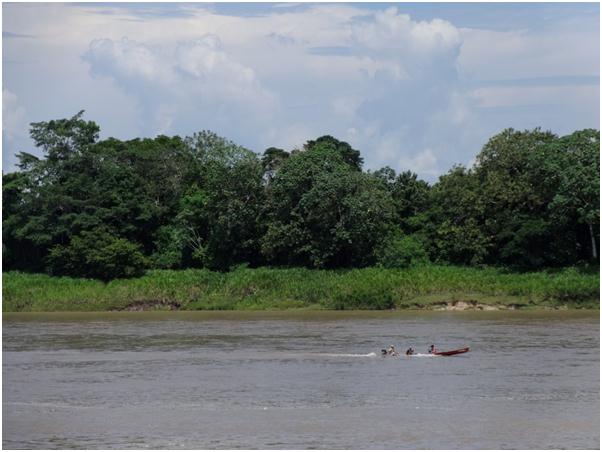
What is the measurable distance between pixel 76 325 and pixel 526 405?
99.8ft

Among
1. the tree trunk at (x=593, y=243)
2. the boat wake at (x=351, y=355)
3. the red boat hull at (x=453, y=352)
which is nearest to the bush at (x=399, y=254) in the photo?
the tree trunk at (x=593, y=243)

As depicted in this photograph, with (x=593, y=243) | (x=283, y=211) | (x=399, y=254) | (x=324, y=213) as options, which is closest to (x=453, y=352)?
(x=593, y=243)

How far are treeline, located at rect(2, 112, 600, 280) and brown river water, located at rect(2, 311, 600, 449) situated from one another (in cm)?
1378

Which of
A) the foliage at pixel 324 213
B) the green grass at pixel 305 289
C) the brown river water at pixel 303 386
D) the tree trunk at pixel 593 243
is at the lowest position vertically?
the brown river water at pixel 303 386

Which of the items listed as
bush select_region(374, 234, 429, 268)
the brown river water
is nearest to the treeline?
bush select_region(374, 234, 429, 268)

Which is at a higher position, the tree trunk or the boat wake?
the tree trunk

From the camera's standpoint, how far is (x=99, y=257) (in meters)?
66.4

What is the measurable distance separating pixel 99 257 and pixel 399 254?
1767 cm

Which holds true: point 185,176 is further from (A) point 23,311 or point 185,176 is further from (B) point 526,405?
(B) point 526,405

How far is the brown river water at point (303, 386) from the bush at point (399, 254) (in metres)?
14.2

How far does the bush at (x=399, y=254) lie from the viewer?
66.2 meters

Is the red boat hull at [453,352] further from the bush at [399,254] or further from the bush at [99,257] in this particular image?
the bush at [99,257]

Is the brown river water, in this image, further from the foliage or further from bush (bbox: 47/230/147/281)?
bush (bbox: 47/230/147/281)

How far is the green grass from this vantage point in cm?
6019
